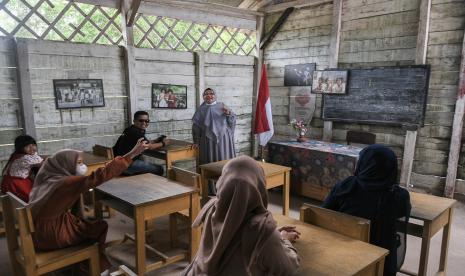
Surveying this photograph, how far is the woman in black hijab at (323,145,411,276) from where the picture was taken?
5.36ft

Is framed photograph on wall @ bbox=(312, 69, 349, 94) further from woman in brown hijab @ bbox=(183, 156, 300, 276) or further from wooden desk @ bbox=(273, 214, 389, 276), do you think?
woman in brown hijab @ bbox=(183, 156, 300, 276)

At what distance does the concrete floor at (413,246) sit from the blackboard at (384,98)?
1203mm

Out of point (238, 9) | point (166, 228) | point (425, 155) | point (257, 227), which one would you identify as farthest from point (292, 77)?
point (257, 227)

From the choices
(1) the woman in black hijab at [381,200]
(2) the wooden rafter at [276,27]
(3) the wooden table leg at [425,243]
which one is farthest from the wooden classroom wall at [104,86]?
(3) the wooden table leg at [425,243]

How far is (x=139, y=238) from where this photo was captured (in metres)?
2.09

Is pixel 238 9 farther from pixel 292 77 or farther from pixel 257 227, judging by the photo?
pixel 257 227

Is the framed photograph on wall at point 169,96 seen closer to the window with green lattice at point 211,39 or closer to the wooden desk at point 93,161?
the window with green lattice at point 211,39

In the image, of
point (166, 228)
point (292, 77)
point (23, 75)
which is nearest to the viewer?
point (166, 228)

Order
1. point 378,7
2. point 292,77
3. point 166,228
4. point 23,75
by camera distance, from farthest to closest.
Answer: point 292,77 → point 378,7 → point 23,75 → point 166,228

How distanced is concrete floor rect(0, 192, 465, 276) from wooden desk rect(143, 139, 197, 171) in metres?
0.67

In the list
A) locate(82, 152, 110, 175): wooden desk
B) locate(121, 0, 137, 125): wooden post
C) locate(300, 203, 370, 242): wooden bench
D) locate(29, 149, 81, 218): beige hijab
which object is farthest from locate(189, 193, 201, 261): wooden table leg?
locate(121, 0, 137, 125): wooden post

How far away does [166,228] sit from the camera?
3.16 meters

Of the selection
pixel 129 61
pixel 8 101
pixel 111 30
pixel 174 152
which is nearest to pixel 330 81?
pixel 174 152

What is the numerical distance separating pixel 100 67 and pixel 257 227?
3572 millimetres
